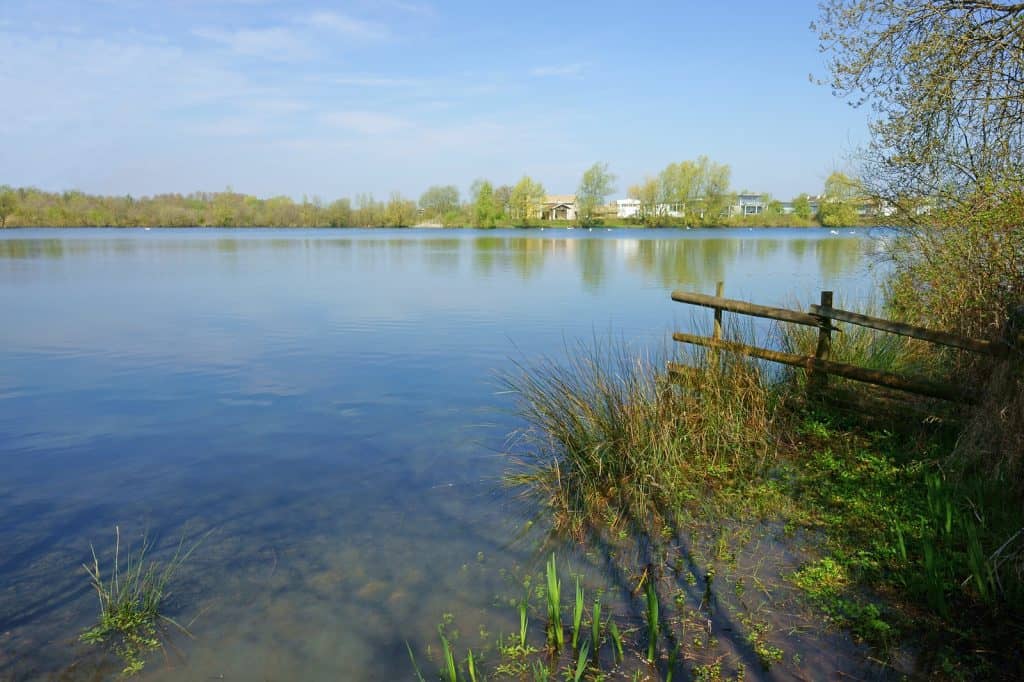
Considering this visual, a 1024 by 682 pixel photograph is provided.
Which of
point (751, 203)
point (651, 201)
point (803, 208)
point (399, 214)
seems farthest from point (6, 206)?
point (751, 203)

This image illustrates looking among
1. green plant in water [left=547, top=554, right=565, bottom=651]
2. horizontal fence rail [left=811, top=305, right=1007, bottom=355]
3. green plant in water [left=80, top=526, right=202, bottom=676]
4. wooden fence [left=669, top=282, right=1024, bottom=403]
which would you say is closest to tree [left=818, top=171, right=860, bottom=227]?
wooden fence [left=669, top=282, right=1024, bottom=403]

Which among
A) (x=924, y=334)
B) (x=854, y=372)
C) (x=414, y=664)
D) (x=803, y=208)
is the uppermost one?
(x=803, y=208)

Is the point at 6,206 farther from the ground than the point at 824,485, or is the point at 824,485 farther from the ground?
the point at 6,206

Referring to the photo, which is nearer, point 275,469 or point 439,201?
point 275,469

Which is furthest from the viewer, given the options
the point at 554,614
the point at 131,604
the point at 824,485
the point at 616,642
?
the point at 824,485

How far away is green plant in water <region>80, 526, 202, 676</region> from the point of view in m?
4.33

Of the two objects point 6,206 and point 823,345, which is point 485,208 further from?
point 823,345

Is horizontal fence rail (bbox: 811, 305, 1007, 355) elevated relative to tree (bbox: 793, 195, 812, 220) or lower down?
lower down

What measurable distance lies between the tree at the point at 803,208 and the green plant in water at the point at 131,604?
429 feet

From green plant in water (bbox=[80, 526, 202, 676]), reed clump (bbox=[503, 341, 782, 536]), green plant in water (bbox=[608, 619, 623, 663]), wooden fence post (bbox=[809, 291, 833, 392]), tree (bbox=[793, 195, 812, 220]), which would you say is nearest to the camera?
green plant in water (bbox=[608, 619, 623, 663])

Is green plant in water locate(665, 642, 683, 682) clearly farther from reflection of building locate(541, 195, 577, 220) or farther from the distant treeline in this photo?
reflection of building locate(541, 195, 577, 220)

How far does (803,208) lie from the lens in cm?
12181

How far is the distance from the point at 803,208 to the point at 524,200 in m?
52.0

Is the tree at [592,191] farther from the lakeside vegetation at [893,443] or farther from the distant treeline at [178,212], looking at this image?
the lakeside vegetation at [893,443]
